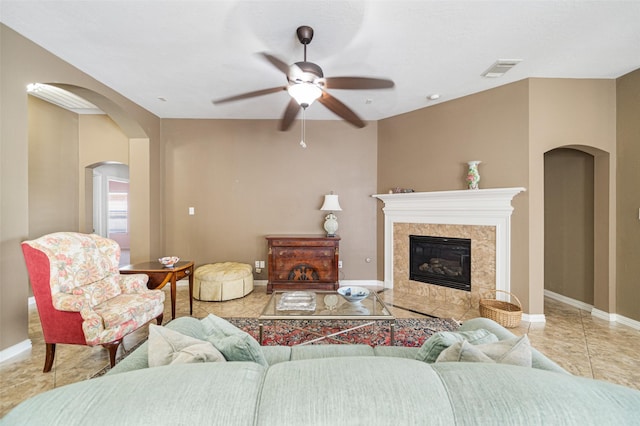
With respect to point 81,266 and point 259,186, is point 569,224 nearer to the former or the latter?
point 259,186

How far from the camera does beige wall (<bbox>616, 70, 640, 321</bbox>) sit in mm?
2719

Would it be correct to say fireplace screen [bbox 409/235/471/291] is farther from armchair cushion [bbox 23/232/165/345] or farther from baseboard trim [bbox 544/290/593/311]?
armchair cushion [bbox 23/232/165/345]

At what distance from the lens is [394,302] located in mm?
3463

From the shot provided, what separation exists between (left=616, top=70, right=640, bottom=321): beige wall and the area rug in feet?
6.21

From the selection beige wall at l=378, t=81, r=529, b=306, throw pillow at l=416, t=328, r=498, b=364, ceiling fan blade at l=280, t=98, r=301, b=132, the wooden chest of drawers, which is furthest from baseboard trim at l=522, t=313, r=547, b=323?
ceiling fan blade at l=280, t=98, r=301, b=132

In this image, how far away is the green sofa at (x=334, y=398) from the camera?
0.54m

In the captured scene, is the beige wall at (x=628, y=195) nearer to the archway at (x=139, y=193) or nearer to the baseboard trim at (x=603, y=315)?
the baseboard trim at (x=603, y=315)

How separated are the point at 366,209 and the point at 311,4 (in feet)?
9.69

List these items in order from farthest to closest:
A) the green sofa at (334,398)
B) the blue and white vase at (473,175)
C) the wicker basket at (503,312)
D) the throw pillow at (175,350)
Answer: the blue and white vase at (473,175), the wicker basket at (503,312), the throw pillow at (175,350), the green sofa at (334,398)


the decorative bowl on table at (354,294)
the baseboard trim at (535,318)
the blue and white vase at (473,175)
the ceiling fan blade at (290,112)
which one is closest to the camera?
the decorative bowl on table at (354,294)

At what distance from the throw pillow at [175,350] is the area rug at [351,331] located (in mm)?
1525

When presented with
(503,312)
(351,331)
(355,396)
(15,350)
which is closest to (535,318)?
(503,312)

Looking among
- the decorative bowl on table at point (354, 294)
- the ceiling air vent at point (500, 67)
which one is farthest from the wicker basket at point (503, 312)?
the ceiling air vent at point (500, 67)

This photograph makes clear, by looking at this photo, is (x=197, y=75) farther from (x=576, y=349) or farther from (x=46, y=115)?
(x=576, y=349)
